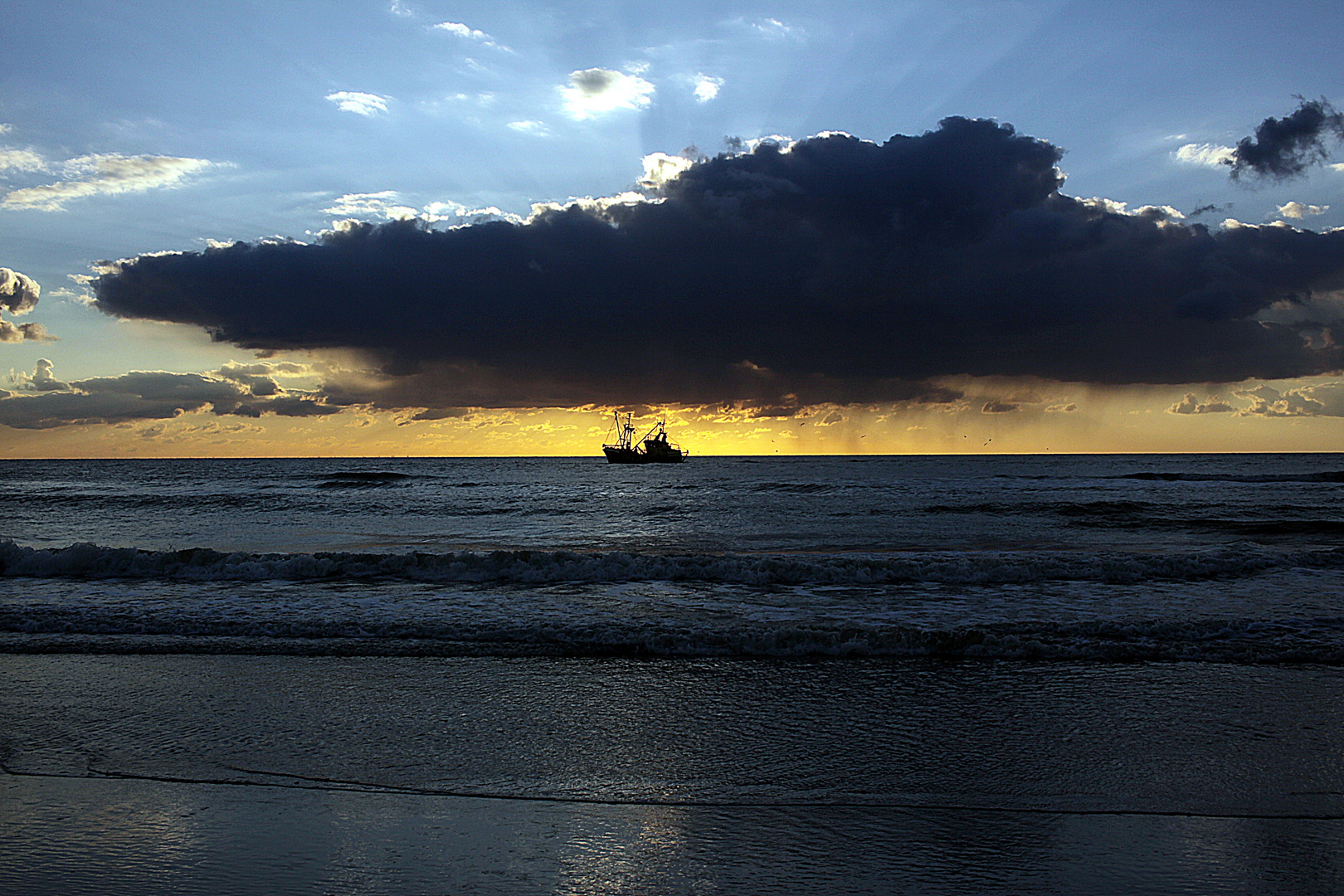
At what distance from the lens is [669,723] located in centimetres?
661

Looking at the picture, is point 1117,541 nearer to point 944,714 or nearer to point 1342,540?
point 1342,540

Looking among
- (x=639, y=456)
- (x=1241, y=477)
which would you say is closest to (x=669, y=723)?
(x=1241, y=477)

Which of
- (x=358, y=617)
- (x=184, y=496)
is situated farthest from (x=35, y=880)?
(x=184, y=496)

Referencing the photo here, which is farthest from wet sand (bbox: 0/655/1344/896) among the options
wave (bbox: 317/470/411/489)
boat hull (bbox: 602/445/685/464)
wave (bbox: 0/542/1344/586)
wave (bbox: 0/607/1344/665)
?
boat hull (bbox: 602/445/685/464)

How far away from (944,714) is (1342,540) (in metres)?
28.8

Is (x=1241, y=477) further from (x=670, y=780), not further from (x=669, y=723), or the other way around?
(x=670, y=780)

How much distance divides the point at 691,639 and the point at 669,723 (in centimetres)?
304

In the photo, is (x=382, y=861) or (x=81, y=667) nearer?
(x=382, y=861)

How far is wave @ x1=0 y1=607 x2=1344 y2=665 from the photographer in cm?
912

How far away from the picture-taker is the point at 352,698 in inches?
286

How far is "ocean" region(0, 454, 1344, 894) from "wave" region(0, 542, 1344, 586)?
0.27ft

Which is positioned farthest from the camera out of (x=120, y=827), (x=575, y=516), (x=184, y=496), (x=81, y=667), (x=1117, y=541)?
(x=184, y=496)

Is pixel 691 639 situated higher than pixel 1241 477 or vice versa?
pixel 1241 477

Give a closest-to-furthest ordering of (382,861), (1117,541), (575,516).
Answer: (382,861), (1117,541), (575,516)
